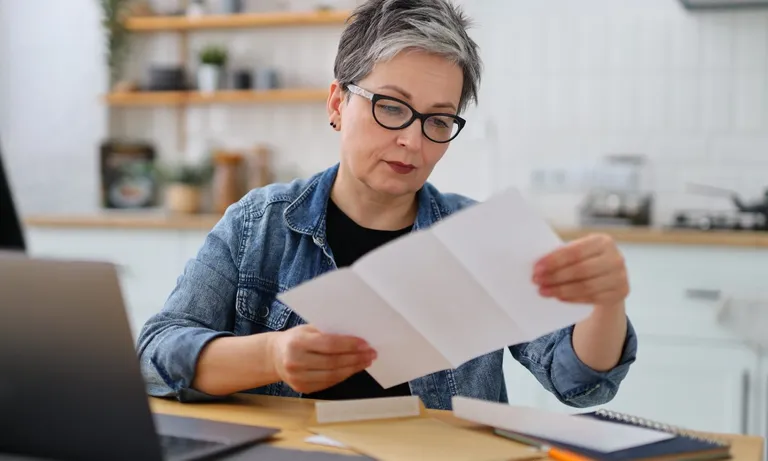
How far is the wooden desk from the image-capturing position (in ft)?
3.22

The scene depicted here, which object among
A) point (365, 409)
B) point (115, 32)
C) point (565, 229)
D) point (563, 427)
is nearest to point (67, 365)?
point (365, 409)

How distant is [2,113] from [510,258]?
3.74 metres

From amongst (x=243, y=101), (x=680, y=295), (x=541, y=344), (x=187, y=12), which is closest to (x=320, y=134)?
(x=243, y=101)

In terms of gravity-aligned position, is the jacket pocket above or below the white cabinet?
above

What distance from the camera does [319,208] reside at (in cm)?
147

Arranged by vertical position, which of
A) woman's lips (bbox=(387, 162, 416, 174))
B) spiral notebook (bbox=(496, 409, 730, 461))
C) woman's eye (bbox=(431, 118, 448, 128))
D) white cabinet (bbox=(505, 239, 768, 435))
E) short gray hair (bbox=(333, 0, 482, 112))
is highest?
short gray hair (bbox=(333, 0, 482, 112))

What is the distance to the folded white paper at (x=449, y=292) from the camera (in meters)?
0.90

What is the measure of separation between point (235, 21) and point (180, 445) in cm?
314

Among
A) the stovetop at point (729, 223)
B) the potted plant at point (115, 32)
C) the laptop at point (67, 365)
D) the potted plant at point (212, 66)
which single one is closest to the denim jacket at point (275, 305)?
the laptop at point (67, 365)

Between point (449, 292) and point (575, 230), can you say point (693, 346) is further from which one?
point (449, 292)

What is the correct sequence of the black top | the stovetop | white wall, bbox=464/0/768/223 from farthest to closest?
white wall, bbox=464/0/768/223, the stovetop, the black top

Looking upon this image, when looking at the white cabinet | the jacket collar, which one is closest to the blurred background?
the white cabinet

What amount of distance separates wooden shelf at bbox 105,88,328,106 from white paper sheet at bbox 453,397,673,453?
280 cm

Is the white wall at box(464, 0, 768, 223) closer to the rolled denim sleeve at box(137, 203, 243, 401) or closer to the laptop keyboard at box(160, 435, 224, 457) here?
the rolled denim sleeve at box(137, 203, 243, 401)
